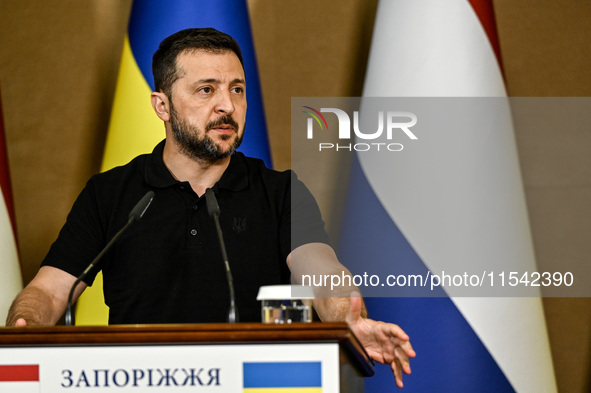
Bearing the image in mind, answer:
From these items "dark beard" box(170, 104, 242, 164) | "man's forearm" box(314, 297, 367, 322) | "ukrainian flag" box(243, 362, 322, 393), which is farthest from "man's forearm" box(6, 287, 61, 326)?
"ukrainian flag" box(243, 362, 322, 393)

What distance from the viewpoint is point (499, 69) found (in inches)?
115

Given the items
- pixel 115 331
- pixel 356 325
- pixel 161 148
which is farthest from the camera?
pixel 161 148

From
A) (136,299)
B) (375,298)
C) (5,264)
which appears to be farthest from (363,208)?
(5,264)

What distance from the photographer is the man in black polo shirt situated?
2475 millimetres

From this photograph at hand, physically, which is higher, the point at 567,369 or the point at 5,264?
the point at 5,264

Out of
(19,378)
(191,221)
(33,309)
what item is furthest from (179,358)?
(191,221)

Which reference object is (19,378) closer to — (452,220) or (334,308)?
(334,308)

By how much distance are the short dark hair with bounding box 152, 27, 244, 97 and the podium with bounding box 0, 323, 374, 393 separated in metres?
1.45

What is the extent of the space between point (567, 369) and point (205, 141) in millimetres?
1772

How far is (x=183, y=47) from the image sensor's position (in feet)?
8.91

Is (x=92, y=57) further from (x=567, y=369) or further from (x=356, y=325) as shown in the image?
(x=567, y=369)

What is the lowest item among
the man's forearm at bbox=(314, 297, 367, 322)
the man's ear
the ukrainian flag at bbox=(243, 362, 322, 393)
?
Answer: the ukrainian flag at bbox=(243, 362, 322, 393)

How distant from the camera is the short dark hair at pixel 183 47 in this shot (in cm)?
270

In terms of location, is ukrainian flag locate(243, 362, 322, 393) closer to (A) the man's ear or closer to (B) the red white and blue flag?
(A) the man's ear
